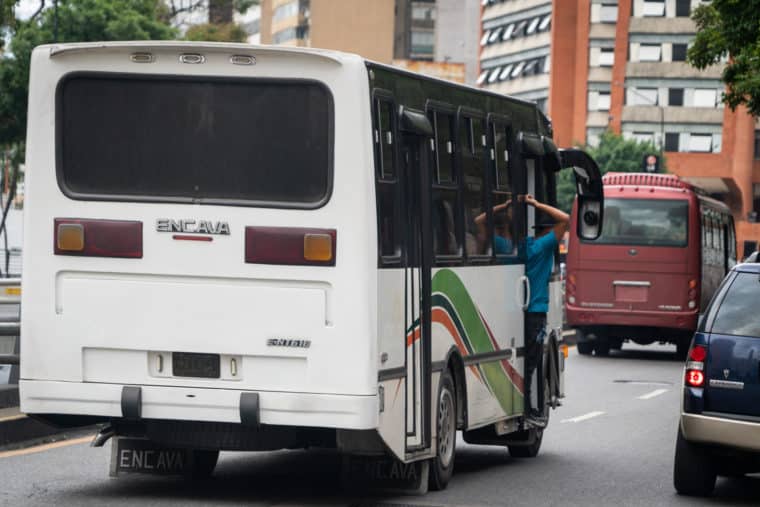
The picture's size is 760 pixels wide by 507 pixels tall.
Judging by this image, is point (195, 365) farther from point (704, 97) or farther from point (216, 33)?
point (704, 97)

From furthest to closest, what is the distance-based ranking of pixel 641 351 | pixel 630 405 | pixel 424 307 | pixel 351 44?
pixel 351 44
pixel 641 351
pixel 630 405
pixel 424 307

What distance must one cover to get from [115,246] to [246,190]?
0.83m

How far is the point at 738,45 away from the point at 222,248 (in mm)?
19127

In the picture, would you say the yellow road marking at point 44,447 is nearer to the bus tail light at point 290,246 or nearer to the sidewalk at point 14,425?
the sidewalk at point 14,425

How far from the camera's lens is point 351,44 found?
137375 mm

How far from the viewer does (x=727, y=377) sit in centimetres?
1141

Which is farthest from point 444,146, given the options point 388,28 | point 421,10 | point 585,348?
point 421,10

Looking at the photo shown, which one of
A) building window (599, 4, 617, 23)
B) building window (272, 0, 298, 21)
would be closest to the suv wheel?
building window (599, 4, 617, 23)

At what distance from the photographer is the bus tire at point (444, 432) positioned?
463 inches

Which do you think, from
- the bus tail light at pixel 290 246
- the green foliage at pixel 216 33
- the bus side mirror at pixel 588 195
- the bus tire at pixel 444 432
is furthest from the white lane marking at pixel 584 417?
the green foliage at pixel 216 33

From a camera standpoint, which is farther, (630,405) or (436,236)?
(630,405)

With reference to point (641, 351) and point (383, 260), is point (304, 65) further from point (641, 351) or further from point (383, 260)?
point (641, 351)

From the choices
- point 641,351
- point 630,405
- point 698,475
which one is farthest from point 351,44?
point 698,475

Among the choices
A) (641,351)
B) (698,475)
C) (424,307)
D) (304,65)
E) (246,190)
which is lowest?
(641,351)
